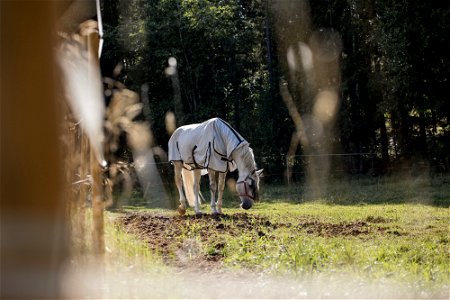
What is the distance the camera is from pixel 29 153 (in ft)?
12.9

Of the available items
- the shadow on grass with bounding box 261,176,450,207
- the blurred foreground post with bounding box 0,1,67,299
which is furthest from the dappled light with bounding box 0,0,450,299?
the shadow on grass with bounding box 261,176,450,207

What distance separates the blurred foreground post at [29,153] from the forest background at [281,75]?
63.6 feet

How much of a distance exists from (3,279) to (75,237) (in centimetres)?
90

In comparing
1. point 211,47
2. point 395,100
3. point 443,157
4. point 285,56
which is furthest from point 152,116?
point 443,157

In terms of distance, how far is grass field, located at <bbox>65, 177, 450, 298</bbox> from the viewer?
16.5 feet

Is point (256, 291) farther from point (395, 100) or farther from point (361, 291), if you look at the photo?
point (395, 100)

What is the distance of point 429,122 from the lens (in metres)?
25.0

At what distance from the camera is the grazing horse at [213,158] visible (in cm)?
1187

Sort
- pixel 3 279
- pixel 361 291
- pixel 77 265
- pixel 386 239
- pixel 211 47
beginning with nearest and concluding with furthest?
1. pixel 3 279
2. pixel 77 265
3. pixel 361 291
4. pixel 386 239
5. pixel 211 47

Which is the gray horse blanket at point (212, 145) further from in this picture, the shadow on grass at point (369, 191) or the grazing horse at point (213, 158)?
the shadow on grass at point (369, 191)

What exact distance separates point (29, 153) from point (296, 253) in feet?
10.7

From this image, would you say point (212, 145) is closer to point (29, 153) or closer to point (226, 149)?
point (226, 149)

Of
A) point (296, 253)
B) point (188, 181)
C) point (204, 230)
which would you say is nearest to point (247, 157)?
point (188, 181)

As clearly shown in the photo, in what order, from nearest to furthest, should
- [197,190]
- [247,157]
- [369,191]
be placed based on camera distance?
1. [247,157]
2. [197,190]
3. [369,191]
